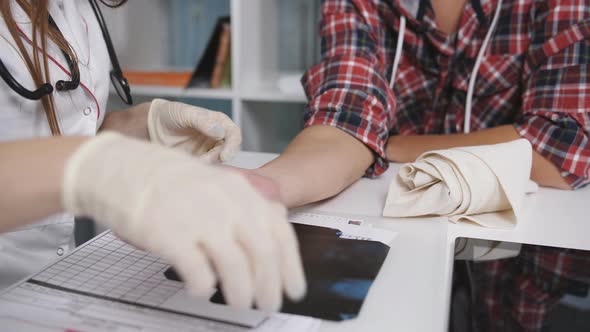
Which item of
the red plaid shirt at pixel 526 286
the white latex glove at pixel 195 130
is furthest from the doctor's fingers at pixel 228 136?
the red plaid shirt at pixel 526 286

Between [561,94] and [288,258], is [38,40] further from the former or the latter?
[561,94]

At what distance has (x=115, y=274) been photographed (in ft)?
1.51

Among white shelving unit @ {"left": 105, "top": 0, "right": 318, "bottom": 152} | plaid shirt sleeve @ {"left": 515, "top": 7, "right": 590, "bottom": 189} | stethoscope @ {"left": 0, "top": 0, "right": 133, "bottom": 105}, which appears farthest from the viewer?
white shelving unit @ {"left": 105, "top": 0, "right": 318, "bottom": 152}

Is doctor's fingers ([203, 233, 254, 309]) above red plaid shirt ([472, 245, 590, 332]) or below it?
above

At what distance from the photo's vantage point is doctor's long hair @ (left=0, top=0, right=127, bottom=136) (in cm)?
61

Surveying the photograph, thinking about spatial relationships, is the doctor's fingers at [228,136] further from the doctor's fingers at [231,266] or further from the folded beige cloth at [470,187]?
the doctor's fingers at [231,266]

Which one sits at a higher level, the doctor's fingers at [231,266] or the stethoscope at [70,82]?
the stethoscope at [70,82]

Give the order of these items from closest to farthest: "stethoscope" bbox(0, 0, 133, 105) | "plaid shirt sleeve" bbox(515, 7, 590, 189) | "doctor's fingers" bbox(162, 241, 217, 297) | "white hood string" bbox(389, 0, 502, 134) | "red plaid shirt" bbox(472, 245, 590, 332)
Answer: "doctor's fingers" bbox(162, 241, 217, 297) < "red plaid shirt" bbox(472, 245, 590, 332) < "stethoscope" bbox(0, 0, 133, 105) < "plaid shirt sleeve" bbox(515, 7, 590, 189) < "white hood string" bbox(389, 0, 502, 134)

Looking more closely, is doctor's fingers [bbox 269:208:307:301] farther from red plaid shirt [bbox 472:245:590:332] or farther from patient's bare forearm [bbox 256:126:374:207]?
patient's bare forearm [bbox 256:126:374:207]

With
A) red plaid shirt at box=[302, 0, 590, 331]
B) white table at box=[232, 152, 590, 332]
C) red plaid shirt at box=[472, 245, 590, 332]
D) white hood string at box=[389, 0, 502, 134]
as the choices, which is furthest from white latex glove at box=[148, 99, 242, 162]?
white hood string at box=[389, 0, 502, 134]

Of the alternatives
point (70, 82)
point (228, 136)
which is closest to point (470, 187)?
point (228, 136)

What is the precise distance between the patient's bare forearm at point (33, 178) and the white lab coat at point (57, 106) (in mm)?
250

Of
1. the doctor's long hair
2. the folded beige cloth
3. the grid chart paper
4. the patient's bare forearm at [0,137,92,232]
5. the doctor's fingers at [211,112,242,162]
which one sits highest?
the doctor's long hair

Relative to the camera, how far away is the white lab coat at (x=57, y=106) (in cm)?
62
